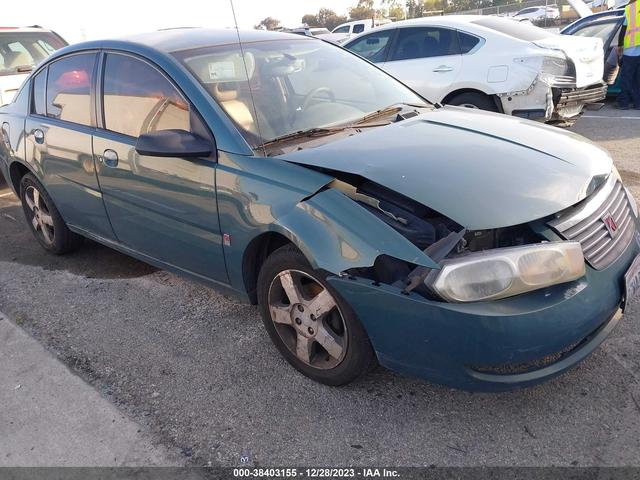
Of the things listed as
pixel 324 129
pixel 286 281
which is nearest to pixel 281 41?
pixel 324 129

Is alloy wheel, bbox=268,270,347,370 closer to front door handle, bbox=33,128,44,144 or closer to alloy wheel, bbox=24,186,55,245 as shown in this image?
front door handle, bbox=33,128,44,144

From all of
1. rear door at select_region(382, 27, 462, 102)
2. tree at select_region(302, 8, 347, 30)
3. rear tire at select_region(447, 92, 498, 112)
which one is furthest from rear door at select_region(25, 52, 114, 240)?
tree at select_region(302, 8, 347, 30)

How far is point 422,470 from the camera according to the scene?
2.20 metres

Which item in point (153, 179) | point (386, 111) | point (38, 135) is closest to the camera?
point (153, 179)

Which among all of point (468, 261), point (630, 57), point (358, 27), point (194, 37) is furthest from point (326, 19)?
point (468, 261)

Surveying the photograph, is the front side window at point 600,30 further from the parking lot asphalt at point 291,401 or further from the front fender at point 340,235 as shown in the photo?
the front fender at point 340,235

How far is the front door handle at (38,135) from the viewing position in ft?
13.4

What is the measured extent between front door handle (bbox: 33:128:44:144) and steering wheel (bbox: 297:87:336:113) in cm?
214

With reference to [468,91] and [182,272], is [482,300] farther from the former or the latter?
[468,91]

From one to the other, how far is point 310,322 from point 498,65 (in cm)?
527

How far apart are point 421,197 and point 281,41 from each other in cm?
186

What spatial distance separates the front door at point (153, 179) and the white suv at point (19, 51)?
459 centimetres

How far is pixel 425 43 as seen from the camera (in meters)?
7.45

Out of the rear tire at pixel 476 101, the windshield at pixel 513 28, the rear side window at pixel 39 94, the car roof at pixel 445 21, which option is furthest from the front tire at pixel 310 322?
the car roof at pixel 445 21
